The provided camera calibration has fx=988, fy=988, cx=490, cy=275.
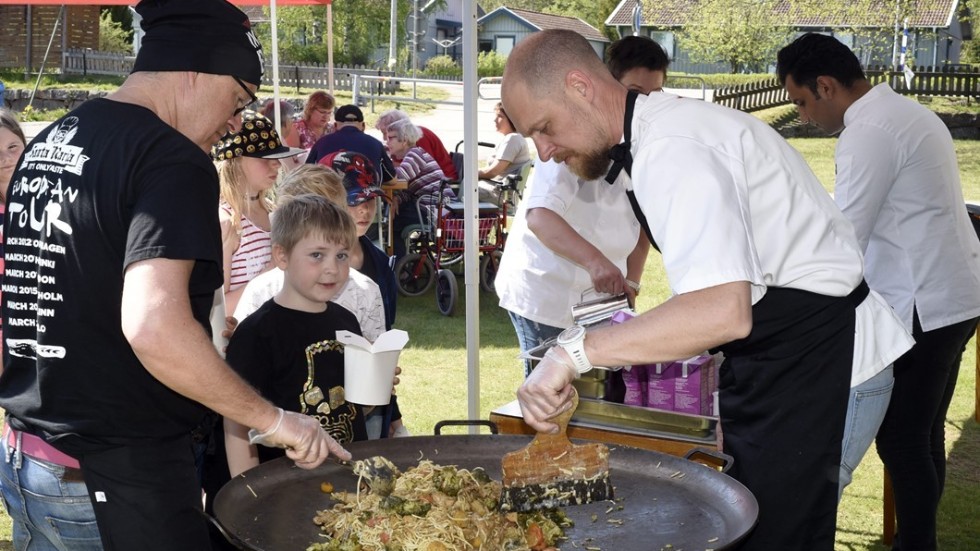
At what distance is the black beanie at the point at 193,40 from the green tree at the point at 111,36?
30.0 meters

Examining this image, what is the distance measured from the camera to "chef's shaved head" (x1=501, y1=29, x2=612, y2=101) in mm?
2104

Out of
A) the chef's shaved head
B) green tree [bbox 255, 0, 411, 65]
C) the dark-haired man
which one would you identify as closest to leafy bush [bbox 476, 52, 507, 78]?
green tree [bbox 255, 0, 411, 65]

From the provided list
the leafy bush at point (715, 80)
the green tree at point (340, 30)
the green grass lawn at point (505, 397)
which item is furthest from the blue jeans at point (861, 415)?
the green tree at point (340, 30)

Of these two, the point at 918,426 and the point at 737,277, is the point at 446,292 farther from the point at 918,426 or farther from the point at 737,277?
the point at 737,277

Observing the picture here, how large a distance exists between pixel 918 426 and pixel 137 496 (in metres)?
2.57

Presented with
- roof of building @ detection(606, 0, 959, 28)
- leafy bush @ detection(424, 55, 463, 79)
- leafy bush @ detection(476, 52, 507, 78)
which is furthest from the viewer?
leafy bush @ detection(476, 52, 507, 78)

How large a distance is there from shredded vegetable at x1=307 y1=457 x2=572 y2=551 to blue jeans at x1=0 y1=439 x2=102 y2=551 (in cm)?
46

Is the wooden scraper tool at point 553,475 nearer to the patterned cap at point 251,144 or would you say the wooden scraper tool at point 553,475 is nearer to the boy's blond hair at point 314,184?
the boy's blond hair at point 314,184

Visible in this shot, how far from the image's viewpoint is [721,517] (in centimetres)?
206

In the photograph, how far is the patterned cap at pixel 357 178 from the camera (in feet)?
14.7

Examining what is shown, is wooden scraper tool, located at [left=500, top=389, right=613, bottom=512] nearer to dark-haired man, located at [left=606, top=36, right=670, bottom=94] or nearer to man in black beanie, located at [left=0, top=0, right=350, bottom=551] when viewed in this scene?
man in black beanie, located at [left=0, top=0, right=350, bottom=551]

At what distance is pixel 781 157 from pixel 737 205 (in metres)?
0.30

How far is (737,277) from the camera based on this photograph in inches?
71.7

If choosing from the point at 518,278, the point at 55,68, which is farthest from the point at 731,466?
the point at 55,68
